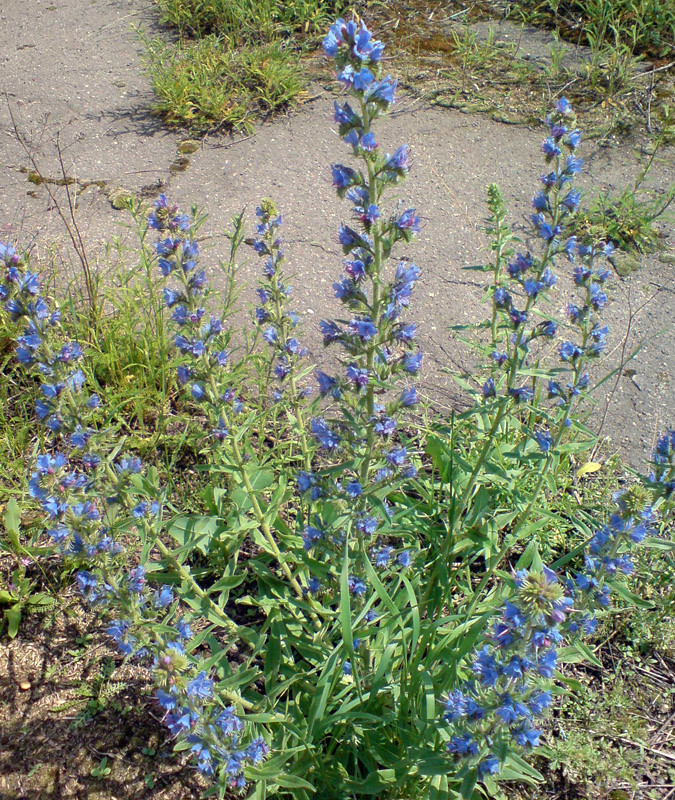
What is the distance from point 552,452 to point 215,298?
262cm

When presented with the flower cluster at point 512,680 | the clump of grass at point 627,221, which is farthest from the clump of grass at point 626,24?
the flower cluster at point 512,680

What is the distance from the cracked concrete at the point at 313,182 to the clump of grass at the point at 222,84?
0.20 metres

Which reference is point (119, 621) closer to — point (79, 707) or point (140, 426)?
point (79, 707)

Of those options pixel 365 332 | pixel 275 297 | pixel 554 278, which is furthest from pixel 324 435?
pixel 554 278

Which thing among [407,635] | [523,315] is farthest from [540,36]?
[407,635]

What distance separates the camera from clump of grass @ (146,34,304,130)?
6.21 meters

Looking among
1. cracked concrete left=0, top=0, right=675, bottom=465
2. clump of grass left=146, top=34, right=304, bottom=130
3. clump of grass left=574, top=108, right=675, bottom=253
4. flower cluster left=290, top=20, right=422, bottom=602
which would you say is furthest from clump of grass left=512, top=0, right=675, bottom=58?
flower cluster left=290, top=20, right=422, bottom=602

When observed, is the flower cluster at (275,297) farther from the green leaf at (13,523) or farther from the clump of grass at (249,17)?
the clump of grass at (249,17)

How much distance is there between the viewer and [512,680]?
6.33 feet

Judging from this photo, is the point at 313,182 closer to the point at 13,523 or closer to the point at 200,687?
the point at 13,523

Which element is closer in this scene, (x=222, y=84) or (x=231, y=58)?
(x=222, y=84)

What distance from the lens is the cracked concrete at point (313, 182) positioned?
14.5 feet

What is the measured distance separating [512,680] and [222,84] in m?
6.08

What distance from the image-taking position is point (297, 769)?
2.41 metres
